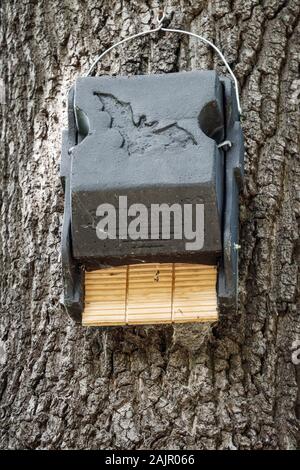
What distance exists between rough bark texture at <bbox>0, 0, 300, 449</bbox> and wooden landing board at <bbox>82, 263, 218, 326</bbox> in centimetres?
11

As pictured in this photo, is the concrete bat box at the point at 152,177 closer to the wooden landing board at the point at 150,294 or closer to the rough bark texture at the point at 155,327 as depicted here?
the wooden landing board at the point at 150,294

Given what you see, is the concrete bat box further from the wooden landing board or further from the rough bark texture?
the rough bark texture

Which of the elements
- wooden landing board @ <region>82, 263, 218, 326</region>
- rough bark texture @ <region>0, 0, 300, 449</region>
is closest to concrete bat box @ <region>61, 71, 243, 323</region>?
wooden landing board @ <region>82, 263, 218, 326</region>

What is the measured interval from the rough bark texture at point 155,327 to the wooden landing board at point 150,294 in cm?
11

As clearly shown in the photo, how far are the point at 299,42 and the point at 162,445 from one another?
0.94m

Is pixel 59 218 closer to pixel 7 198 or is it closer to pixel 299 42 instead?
pixel 7 198

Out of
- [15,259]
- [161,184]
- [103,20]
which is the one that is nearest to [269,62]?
[103,20]

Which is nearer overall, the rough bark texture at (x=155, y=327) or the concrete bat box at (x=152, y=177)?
the concrete bat box at (x=152, y=177)

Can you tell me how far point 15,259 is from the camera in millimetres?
2377

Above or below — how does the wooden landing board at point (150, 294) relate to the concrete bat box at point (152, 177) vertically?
below

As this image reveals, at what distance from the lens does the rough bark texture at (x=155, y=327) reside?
2.17 metres

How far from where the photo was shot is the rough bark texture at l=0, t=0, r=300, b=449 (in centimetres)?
217

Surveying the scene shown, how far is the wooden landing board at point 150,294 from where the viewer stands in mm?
2102

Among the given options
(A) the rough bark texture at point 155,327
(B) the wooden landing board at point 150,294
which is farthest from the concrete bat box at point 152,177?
(A) the rough bark texture at point 155,327
